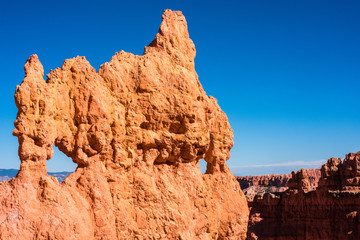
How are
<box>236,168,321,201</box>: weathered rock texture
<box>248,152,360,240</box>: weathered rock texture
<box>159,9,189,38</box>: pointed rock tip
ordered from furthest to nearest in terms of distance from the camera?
<box>236,168,321,201</box>: weathered rock texture → <box>248,152,360,240</box>: weathered rock texture → <box>159,9,189,38</box>: pointed rock tip

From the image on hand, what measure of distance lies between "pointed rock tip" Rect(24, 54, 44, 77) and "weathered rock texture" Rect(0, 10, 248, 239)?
0.08ft

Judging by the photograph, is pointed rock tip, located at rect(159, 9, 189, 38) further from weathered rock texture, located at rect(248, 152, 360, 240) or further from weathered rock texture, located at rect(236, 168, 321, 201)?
weathered rock texture, located at rect(236, 168, 321, 201)

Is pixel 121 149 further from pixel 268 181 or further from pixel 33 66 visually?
pixel 268 181

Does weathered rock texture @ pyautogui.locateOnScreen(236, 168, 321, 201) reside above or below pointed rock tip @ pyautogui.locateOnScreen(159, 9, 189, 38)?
below

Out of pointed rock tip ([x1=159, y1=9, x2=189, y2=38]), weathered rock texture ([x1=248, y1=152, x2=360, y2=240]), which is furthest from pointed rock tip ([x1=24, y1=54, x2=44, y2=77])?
weathered rock texture ([x1=248, y1=152, x2=360, y2=240])

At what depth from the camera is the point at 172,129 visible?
12828 millimetres

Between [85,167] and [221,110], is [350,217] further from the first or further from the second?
[85,167]

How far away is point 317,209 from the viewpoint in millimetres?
51375

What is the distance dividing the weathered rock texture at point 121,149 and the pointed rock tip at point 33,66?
23 mm

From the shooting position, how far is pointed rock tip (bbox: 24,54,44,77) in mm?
10177

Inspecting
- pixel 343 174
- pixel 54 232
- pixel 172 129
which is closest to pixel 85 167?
pixel 54 232

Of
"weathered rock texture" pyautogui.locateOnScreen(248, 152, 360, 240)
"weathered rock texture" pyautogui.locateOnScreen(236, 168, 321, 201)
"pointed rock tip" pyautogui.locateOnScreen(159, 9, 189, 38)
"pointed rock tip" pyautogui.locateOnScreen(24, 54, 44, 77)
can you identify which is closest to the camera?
"pointed rock tip" pyautogui.locateOnScreen(24, 54, 44, 77)

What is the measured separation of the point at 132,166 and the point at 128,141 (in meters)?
0.64

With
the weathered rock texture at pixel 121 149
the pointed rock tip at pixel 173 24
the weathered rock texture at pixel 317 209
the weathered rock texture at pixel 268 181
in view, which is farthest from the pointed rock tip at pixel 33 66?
the weathered rock texture at pixel 268 181
